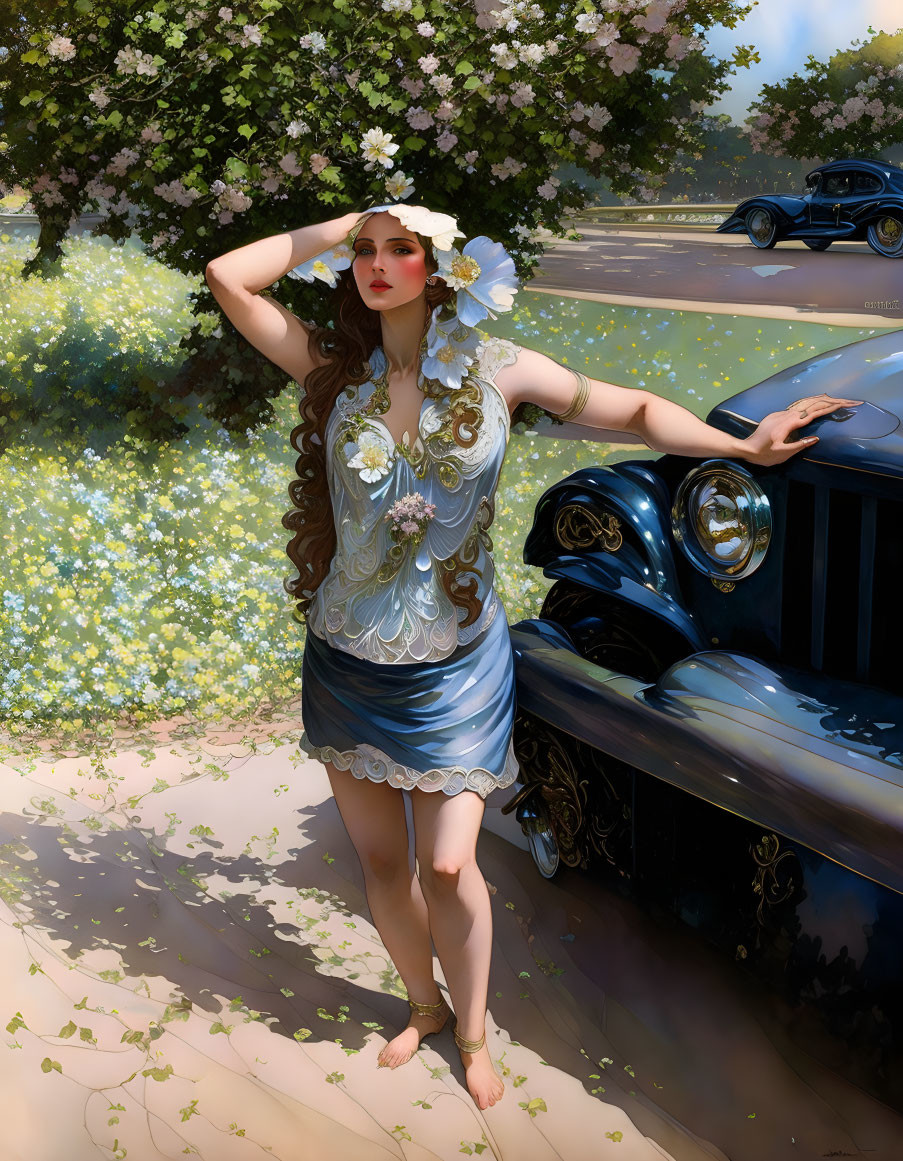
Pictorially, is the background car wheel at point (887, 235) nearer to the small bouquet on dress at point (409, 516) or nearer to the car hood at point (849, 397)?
the car hood at point (849, 397)

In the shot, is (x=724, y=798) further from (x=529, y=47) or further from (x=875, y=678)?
(x=529, y=47)

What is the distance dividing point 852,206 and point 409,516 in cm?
146

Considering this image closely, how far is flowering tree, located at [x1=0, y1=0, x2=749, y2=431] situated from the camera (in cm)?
323

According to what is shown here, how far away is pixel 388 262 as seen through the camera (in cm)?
191

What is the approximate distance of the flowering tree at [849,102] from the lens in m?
2.66

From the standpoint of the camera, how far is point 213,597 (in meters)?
4.30

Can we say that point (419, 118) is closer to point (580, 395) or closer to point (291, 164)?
point (291, 164)

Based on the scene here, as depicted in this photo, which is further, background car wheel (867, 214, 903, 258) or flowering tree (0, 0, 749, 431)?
flowering tree (0, 0, 749, 431)

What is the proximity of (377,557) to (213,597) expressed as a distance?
7.98 feet

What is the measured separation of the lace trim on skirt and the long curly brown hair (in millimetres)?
293

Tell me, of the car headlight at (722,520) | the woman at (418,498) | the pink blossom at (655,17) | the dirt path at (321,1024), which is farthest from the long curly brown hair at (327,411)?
the pink blossom at (655,17)

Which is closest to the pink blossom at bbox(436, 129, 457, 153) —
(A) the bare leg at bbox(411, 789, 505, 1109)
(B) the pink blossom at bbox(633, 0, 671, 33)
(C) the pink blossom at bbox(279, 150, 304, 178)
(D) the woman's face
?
(C) the pink blossom at bbox(279, 150, 304, 178)

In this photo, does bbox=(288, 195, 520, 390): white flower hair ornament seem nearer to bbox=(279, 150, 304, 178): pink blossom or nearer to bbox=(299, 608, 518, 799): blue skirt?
bbox=(299, 608, 518, 799): blue skirt

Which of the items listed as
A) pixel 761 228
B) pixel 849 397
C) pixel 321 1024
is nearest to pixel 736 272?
pixel 761 228
